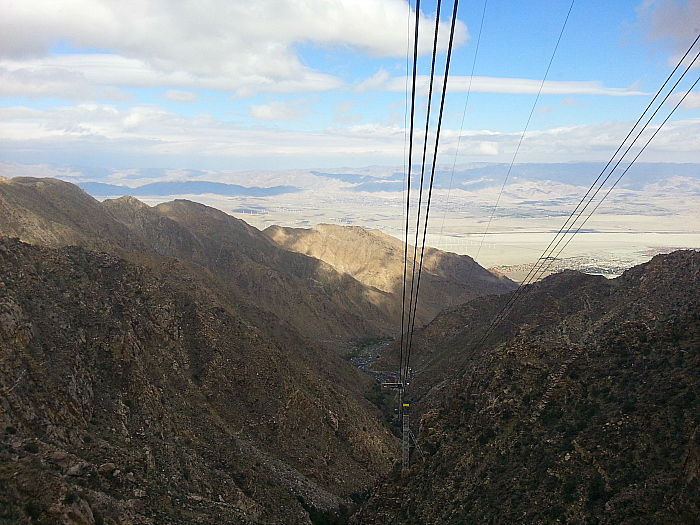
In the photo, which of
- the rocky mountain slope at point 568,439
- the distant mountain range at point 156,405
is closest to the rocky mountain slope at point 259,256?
the distant mountain range at point 156,405

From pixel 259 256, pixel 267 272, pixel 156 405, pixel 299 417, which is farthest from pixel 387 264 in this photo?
pixel 156 405

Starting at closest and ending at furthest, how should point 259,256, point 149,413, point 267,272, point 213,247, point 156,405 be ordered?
point 149,413 < point 156,405 < point 267,272 < point 213,247 < point 259,256

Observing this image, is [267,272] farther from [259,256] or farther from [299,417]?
[299,417]

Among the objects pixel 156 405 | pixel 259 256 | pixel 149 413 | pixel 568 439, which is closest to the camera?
pixel 568 439

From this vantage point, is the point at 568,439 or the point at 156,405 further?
the point at 156,405

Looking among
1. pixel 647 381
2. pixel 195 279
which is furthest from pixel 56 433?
pixel 195 279

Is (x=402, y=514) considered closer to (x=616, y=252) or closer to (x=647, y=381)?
(x=647, y=381)
